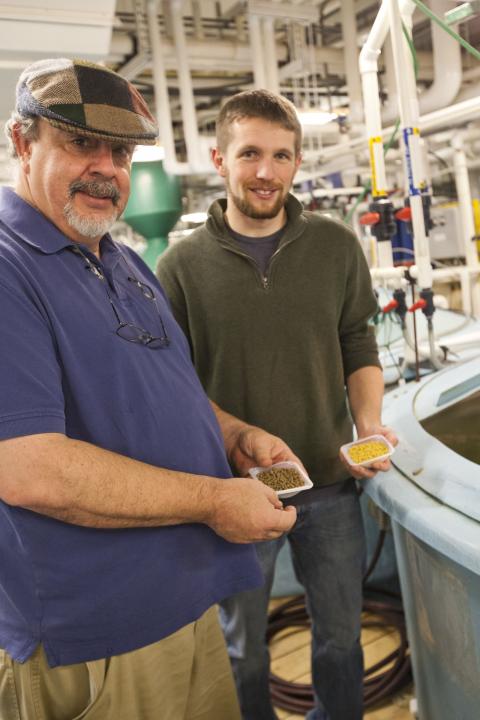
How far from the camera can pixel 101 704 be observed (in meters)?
0.96

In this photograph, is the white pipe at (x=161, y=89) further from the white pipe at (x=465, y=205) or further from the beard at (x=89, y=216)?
the beard at (x=89, y=216)

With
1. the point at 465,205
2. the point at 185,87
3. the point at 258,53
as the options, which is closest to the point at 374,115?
the point at 258,53

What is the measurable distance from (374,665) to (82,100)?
1945mm

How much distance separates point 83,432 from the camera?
3.08 ft

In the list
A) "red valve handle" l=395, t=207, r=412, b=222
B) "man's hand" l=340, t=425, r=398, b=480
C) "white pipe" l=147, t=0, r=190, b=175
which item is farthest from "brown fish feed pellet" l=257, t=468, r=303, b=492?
"white pipe" l=147, t=0, r=190, b=175

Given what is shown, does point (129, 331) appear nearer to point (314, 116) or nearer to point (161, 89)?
point (314, 116)

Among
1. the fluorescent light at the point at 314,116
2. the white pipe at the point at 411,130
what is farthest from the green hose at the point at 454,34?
the fluorescent light at the point at 314,116

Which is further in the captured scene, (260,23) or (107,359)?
(260,23)

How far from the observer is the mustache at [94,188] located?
989 mm

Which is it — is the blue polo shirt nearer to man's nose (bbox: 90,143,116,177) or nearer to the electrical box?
man's nose (bbox: 90,143,116,177)

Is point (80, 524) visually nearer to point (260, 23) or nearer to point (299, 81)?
point (260, 23)

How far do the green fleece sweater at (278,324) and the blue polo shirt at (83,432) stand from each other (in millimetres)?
432

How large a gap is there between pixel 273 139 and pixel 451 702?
121 cm

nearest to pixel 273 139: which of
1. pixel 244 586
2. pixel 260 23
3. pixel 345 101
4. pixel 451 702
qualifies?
pixel 244 586
